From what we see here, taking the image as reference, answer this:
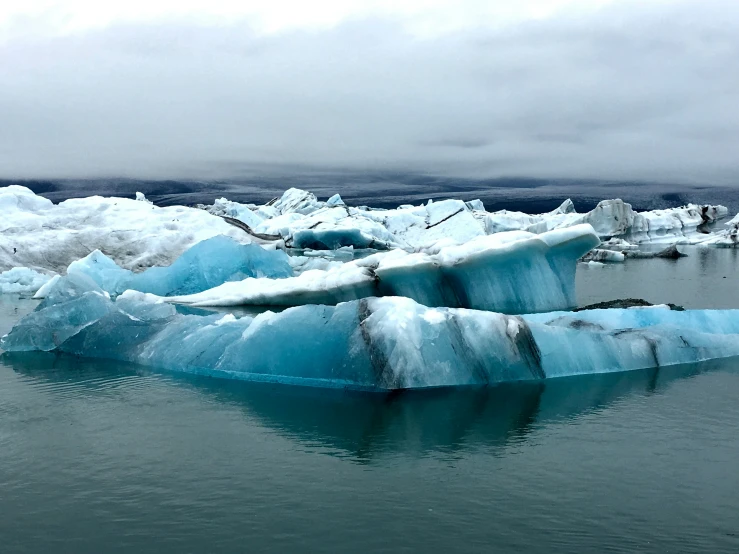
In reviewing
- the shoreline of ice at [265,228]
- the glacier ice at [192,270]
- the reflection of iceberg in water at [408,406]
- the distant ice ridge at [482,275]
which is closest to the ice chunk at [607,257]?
the shoreline of ice at [265,228]

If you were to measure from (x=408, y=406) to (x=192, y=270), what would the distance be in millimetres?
9935

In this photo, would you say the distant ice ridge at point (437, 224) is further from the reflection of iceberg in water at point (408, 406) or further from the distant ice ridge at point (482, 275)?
the reflection of iceberg in water at point (408, 406)

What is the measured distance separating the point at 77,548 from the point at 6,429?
9.21ft

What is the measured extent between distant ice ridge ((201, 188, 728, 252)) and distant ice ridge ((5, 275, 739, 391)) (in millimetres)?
15308

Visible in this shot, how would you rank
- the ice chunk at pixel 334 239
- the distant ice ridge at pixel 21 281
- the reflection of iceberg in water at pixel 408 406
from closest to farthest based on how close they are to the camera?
the reflection of iceberg in water at pixel 408 406, the distant ice ridge at pixel 21 281, the ice chunk at pixel 334 239

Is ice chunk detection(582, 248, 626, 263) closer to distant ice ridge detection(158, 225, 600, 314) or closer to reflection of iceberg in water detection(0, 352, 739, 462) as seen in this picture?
distant ice ridge detection(158, 225, 600, 314)

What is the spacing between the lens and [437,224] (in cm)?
3134

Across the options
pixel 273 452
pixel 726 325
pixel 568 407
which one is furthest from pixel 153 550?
pixel 726 325

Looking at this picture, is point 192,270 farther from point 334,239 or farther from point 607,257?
point 607,257

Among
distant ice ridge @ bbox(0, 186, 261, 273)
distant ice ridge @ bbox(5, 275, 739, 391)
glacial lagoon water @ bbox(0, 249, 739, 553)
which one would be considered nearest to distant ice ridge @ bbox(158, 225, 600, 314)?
distant ice ridge @ bbox(5, 275, 739, 391)

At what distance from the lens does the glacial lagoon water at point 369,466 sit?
14.6ft

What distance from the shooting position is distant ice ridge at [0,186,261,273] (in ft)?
63.1

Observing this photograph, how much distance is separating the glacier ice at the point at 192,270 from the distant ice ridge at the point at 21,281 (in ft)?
5.06

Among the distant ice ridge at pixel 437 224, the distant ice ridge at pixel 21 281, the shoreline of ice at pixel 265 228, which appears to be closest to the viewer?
the distant ice ridge at pixel 21 281
